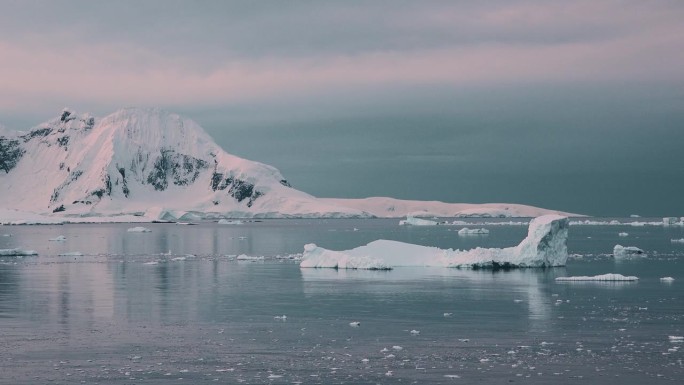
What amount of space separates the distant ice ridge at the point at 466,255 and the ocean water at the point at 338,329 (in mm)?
3322

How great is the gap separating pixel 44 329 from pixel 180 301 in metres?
8.75

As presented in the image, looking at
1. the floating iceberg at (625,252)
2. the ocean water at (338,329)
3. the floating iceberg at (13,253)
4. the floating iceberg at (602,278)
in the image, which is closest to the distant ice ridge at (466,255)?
the ocean water at (338,329)

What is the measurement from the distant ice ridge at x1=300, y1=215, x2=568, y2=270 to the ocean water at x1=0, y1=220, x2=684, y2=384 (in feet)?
10.9

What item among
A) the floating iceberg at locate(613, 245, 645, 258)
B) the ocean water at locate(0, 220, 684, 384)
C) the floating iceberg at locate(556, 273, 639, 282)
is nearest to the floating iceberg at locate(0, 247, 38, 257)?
the ocean water at locate(0, 220, 684, 384)

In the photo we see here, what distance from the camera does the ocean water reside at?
20.4 m

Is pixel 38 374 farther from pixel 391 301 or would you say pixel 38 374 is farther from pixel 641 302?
pixel 641 302

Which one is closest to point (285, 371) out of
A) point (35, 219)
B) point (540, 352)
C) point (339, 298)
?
point (540, 352)

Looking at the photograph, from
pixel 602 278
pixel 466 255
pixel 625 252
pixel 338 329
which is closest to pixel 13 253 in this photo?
pixel 466 255

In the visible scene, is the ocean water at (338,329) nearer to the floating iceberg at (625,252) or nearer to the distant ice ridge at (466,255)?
the distant ice ridge at (466,255)

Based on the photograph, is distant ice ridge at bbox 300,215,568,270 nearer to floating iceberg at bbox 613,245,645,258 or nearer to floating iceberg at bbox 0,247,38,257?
floating iceberg at bbox 613,245,645,258

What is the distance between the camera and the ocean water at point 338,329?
20.4 meters

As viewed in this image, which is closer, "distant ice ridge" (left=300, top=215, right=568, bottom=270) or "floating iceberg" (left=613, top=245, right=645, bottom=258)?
"distant ice ridge" (left=300, top=215, right=568, bottom=270)

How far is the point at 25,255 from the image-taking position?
68.6 m

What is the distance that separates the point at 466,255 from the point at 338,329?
26.7 metres
